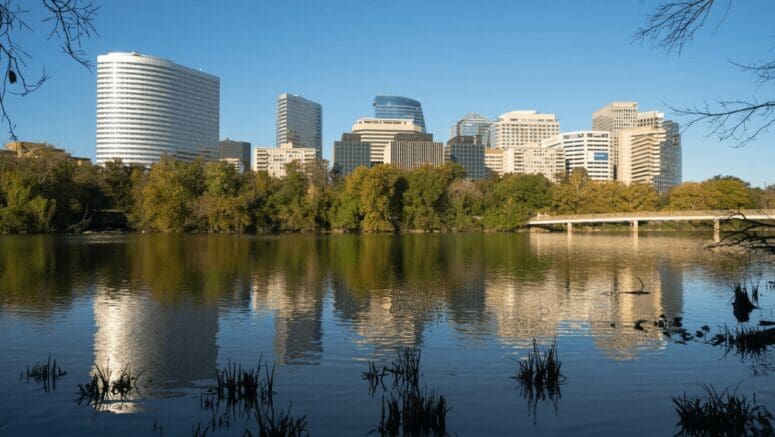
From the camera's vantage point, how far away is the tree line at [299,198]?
243 ft

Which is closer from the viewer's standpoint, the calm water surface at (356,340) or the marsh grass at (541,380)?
the calm water surface at (356,340)

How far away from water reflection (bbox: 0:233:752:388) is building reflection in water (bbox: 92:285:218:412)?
0.15 ft

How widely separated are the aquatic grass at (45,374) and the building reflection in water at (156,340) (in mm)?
628

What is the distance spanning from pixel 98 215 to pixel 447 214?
53788 millimetres

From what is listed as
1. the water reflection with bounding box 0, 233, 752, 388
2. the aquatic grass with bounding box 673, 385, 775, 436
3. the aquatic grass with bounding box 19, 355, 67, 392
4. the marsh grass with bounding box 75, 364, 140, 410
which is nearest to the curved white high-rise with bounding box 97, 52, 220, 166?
the water reflection with bounding box 0, 233, 752, 388

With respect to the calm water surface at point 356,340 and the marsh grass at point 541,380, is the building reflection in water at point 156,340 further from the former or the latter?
the marsh grass at point 541,380

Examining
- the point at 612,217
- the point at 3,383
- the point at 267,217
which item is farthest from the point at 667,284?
the point at 267,217

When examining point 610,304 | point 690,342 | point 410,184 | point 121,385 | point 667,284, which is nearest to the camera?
point 121,385

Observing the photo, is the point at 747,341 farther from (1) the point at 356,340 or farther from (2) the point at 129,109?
(2) the point at 129,109

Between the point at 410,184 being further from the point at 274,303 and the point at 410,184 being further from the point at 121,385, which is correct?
the point at 121,385

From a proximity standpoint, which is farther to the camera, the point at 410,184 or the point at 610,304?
Answer: the point at 410,184

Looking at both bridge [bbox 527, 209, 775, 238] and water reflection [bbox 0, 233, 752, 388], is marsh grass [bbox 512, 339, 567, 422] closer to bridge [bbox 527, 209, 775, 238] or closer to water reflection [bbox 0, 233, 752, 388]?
water reflection [bbox 0, 233, 752, 388]

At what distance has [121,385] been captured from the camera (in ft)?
32.6

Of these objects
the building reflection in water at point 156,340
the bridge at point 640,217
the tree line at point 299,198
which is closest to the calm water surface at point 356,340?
the building reflection in water at point 156,340
